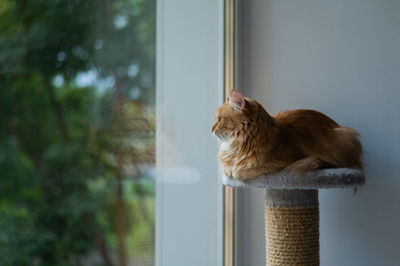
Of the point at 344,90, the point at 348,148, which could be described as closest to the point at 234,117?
the point at 348,148

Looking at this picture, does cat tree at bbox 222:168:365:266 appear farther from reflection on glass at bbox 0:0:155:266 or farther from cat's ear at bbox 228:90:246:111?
reflection on glass at bbox 0:0:155:266

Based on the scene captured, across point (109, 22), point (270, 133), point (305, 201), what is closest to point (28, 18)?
point (109, 22)

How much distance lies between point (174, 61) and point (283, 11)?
1.81 ft

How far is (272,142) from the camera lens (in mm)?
1286

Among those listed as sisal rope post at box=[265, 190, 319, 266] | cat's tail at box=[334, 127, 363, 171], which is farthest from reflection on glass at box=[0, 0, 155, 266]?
cat's tail at box=[334, 127, 363, 171]

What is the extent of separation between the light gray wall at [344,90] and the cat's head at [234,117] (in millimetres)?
533

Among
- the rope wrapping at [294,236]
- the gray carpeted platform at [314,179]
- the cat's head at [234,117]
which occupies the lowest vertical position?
the rope wrapping at [294,236]

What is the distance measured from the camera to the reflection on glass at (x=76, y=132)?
1.09m

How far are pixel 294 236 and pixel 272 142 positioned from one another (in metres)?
0.33

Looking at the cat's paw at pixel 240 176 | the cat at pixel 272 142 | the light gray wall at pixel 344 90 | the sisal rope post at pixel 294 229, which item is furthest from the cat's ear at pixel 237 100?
the light gray wall at pixel 344 90

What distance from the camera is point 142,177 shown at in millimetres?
1516

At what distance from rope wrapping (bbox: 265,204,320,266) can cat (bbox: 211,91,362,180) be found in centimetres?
17

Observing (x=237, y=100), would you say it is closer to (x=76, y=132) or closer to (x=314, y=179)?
(x=314, y=179)

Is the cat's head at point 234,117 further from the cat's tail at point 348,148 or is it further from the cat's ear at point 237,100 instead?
the cat's tail at point 348,148
